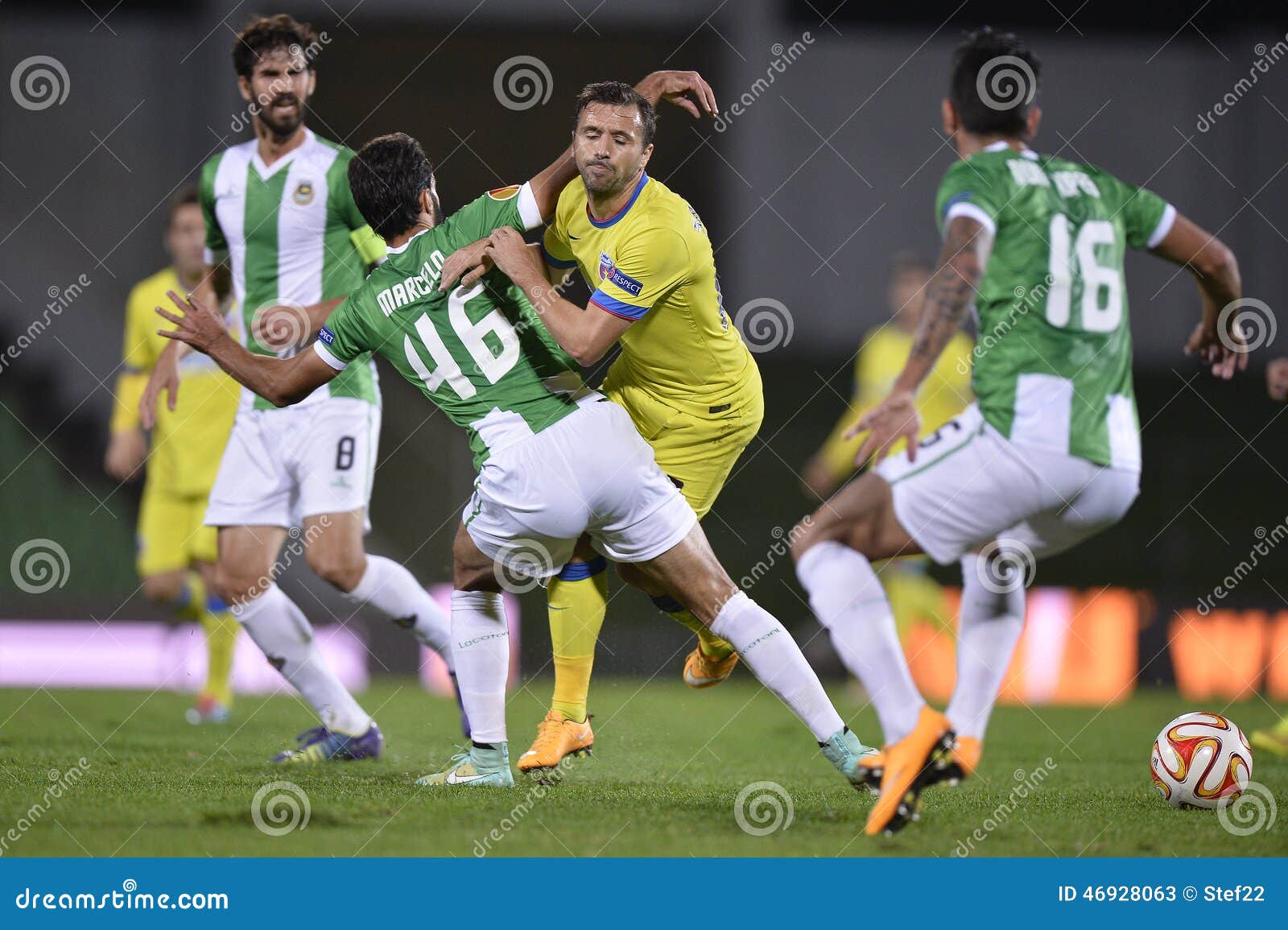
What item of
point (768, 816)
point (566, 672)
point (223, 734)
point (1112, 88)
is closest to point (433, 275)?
point (566, 672)

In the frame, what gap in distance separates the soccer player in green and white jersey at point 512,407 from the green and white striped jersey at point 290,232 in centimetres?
97

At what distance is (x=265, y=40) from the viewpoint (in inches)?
192

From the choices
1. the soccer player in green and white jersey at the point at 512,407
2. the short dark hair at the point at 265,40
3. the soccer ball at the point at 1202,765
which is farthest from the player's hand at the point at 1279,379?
the short dark hair at the point at 265,40

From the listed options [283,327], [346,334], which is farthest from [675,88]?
[283,327]

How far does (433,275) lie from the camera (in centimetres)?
392

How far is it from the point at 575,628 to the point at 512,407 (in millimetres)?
967

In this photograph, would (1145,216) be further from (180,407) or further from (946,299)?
(180,407)

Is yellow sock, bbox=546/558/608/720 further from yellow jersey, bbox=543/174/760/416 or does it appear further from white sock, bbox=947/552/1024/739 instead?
white sock, bbox=947/552/1024/739

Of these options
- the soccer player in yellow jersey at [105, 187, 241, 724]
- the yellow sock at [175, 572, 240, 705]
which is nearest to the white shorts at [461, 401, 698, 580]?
the soccer player in yellow jersey at [105, 187, 241, 724]

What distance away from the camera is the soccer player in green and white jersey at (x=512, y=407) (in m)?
3.85

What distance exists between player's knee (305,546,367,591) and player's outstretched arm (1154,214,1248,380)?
2873 millimetres

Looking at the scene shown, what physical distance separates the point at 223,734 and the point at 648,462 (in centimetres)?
296

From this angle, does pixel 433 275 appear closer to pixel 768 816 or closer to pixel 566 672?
pixel 566 672

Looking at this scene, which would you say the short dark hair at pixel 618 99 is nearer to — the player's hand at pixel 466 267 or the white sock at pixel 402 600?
the player's hand at pixel 466 267
